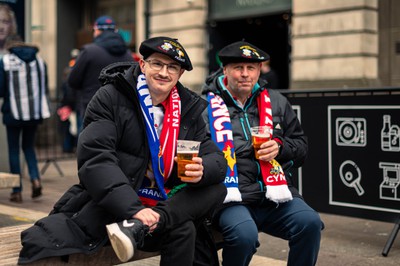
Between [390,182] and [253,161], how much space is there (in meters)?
1.94

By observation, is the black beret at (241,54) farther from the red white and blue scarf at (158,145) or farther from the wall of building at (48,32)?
the wall of building at (48,32)

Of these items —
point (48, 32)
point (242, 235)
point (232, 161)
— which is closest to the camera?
point (242, 235)

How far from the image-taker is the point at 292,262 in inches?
151

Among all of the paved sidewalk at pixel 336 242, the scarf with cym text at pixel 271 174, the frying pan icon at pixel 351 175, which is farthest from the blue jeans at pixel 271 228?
the frying pan icon at pixel 351 175

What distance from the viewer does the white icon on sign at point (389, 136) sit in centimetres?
548

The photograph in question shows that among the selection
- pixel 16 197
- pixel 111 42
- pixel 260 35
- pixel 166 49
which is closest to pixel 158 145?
pixel 166 49

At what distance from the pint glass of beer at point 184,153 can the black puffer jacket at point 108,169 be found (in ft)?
0.46

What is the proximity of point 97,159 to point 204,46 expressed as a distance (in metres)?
11.8

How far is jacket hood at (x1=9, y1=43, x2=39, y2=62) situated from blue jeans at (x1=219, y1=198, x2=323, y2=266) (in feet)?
14.5

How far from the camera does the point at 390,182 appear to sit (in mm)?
5520

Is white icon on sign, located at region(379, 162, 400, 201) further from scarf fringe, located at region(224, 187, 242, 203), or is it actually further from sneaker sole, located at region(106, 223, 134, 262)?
sneaker sole, located at region(106, 223, 134, 262)

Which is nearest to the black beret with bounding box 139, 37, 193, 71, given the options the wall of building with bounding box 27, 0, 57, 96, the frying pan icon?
the frying pan icon

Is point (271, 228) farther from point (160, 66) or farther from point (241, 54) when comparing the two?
point (160, 66)

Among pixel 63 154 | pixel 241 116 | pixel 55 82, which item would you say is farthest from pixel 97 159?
pixel 55 82
